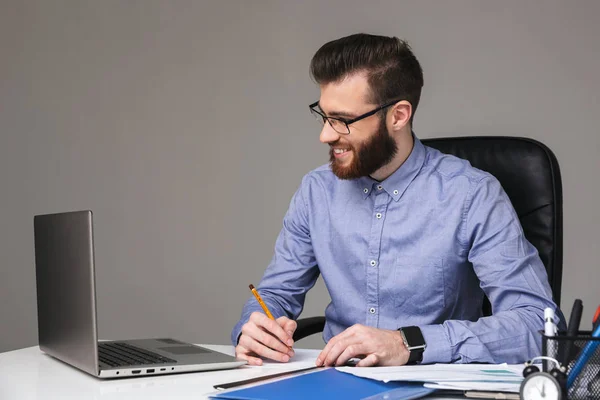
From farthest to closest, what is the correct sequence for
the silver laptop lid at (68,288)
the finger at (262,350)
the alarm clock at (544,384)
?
1. the finger at (262,350)
2. the silver laptop lid at (68,288)
3. the alarm clock at (544,384)

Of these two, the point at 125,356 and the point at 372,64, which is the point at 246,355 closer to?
the point at 125,356

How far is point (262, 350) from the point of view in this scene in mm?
1470

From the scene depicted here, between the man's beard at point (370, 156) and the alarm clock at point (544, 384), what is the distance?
37.2 inches

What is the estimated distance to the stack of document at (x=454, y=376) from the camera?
108cm

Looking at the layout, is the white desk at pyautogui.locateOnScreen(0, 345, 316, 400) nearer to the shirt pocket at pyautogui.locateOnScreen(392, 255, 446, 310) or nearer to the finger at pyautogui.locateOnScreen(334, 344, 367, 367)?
the finger at pyautogui.locateOnScreen(334, 344, 367, 367)

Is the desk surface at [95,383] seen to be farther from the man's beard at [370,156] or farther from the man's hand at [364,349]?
the man's beard at [370,156]

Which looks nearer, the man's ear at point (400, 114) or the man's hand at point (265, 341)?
the man's hand at point (265, 341)

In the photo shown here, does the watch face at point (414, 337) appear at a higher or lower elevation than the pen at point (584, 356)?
lower

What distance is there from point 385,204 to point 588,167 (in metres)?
1.53

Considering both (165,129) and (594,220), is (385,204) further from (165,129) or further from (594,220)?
(165,129)

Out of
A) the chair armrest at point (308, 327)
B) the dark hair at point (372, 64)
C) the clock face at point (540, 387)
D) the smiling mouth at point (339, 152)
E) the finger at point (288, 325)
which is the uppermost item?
the dark hair at point (372, 64)

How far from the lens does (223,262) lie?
3600 millimetres

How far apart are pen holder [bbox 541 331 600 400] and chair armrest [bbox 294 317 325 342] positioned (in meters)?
1.03

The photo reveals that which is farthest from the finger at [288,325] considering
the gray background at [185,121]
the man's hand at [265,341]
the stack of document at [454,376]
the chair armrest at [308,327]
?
the gray background at [185,121]
